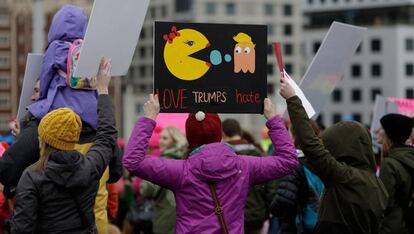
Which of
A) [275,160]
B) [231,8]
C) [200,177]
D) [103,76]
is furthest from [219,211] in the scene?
[231,8]

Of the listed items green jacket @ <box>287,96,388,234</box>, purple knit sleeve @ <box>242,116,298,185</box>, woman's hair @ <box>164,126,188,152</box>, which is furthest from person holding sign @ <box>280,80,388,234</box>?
woman's hair @ <box>164,126,188,152</box>

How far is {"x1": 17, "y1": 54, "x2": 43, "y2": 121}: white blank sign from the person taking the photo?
710cm

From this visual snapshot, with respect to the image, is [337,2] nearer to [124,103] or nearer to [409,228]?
[124,103]

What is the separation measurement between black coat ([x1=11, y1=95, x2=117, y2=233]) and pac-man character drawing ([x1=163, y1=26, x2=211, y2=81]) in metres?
0.80

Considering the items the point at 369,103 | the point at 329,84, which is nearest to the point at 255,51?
the point at 329,84

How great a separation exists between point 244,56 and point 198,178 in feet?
2.91

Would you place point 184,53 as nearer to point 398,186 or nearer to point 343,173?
point 343,173

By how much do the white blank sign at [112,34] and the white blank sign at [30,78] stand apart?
805mm

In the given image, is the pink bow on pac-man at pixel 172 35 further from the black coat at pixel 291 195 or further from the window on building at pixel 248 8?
the window on building at pixel 248 8

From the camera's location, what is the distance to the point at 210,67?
6.54 m

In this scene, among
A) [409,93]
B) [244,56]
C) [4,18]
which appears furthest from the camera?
[4,18]

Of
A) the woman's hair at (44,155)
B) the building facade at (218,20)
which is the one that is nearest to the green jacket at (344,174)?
the woman's hair at (44,155)

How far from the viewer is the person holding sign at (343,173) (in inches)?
262

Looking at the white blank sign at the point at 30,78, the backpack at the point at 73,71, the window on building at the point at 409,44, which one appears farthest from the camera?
the window on building at the point at 409,44
